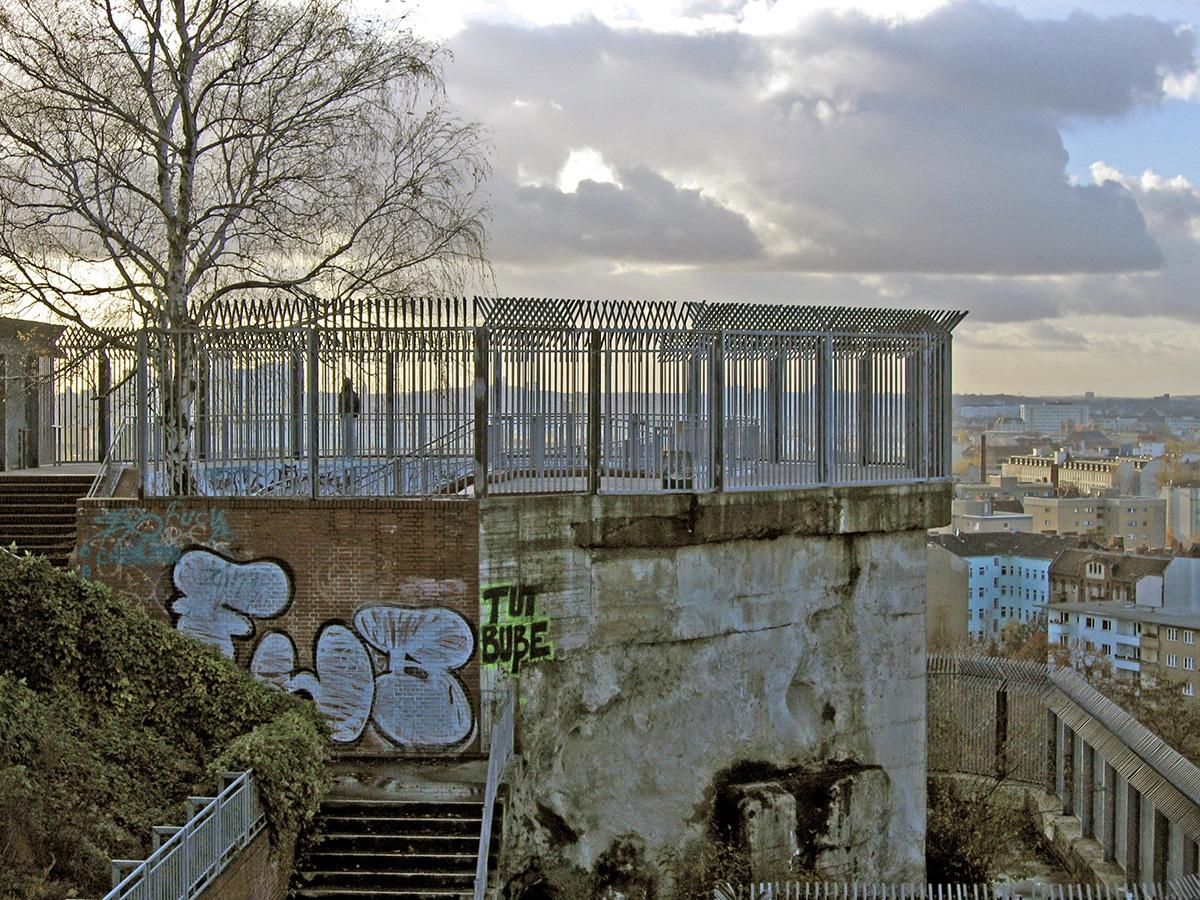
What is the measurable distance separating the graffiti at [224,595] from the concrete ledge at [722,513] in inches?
113

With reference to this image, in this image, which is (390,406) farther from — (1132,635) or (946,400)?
(1132,635)

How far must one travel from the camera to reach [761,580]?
17688mm

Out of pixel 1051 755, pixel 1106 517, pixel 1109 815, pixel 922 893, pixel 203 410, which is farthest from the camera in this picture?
pixel 1106 517

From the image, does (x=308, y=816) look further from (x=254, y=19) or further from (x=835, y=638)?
Result: (x=254, y=19)

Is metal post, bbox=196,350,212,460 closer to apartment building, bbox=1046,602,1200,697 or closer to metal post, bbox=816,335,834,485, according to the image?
metal post, bbox=816,335,834,485

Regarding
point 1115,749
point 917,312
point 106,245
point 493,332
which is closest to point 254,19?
point 106,245

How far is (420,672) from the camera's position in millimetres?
16125

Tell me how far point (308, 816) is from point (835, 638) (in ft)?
25.1

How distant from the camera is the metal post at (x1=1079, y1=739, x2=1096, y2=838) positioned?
83.9 feet

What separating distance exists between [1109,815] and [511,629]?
14.0m

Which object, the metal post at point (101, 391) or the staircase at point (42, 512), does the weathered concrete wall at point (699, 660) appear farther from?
the metal post at point (101, 391)

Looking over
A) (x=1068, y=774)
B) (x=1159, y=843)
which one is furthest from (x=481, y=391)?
(x=1068, y=774)

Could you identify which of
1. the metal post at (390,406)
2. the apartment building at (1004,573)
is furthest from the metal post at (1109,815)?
the apartment building at (1004,573)

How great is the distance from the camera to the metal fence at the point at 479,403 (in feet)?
54.9
